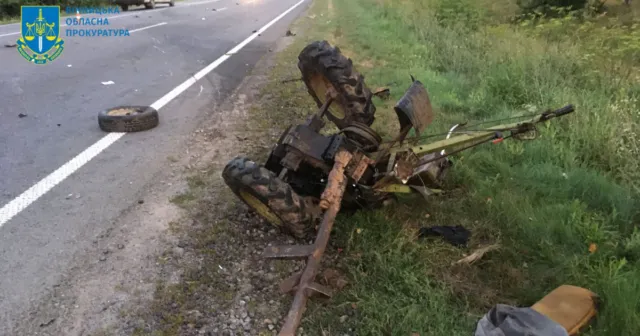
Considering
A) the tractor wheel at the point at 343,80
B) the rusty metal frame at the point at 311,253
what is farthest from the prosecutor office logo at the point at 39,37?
the rusty metal frame at the point at 311,253

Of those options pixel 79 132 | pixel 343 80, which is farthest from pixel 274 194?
pixel 79 132

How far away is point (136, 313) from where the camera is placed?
115 inches

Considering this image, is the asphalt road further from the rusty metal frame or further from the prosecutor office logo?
the rusty metal frame

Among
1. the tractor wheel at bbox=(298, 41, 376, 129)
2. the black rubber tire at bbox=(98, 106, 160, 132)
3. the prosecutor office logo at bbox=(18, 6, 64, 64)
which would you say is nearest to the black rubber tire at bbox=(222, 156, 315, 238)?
the tractor wheel at bbox=(298, 41, 376, 129)

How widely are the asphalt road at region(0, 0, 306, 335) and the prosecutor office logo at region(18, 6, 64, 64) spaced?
282 millimetres

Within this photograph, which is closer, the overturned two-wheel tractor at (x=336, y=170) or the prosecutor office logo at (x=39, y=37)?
the overturned two-wheel tractor at (x=336, y=170)

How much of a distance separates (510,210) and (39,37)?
1281 centimetres

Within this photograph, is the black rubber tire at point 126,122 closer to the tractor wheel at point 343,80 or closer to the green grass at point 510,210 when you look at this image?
the green grass at point 510,210

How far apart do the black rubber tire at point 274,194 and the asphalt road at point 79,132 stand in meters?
1.15

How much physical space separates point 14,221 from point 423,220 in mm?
3113

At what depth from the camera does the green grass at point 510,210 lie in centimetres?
305

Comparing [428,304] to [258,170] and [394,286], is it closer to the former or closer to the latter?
[394,286]

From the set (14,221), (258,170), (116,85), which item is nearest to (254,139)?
(258,170)

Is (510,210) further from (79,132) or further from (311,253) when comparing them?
(79,132)
